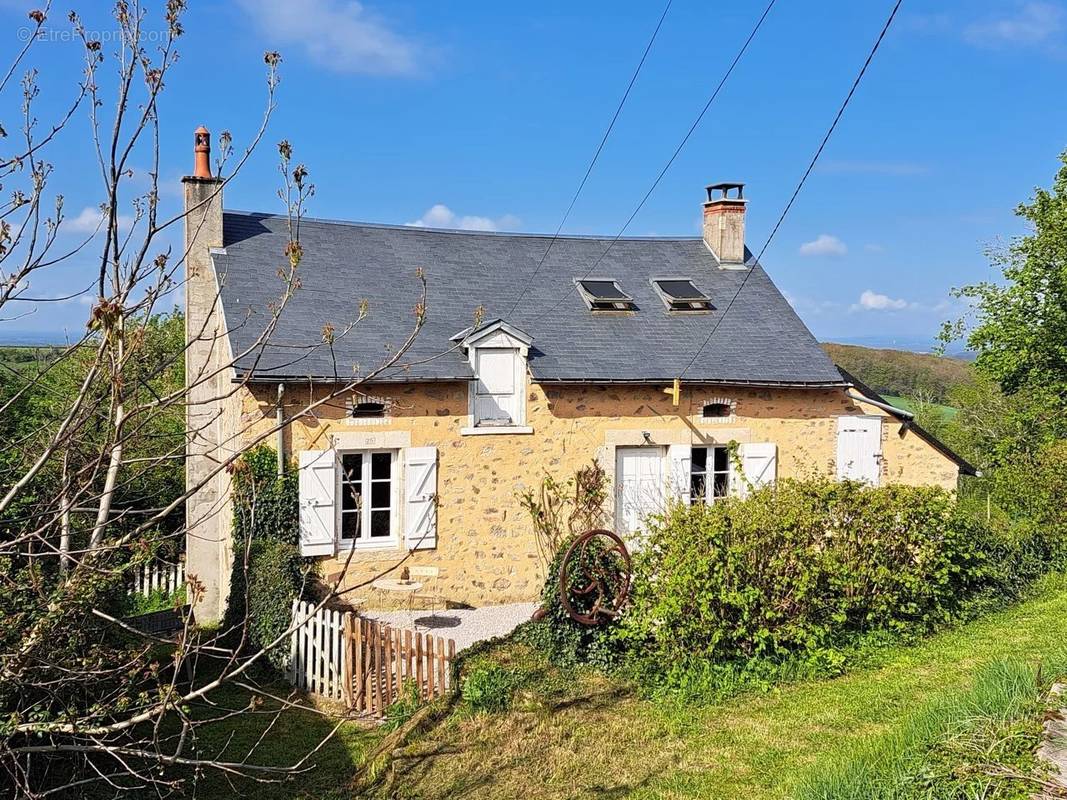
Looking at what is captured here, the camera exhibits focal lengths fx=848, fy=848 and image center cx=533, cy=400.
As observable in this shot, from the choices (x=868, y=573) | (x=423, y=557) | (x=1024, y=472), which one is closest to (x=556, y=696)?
(x=868, y=573)

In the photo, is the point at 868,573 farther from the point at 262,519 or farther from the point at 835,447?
the point at 262,519

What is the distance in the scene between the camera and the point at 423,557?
12.7 meters

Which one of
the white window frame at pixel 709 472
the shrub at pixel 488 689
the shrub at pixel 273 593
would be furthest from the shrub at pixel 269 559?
the white window frame at pixel 709 472

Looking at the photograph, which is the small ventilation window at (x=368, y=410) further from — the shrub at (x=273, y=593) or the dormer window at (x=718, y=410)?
the dormer window at (x=718, y=410)

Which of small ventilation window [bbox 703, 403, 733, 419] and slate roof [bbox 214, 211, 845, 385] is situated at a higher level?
slate roof [bbox 214, 211, 845, 385]

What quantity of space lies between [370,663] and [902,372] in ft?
125

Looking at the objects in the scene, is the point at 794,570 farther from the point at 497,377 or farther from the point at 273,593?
the point at 273,593

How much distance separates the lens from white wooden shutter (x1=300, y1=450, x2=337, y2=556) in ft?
38.9

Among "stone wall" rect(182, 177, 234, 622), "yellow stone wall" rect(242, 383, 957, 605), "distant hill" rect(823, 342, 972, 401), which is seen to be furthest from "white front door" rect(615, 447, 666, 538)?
"distant hill" rect(823, 342, 972, 401)

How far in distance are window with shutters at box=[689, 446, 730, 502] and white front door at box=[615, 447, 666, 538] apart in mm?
578

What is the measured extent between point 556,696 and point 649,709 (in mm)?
959

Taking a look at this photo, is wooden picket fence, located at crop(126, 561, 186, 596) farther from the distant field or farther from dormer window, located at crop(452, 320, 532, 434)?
the distant field

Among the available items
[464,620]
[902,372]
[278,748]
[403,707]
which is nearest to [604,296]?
[464,620]

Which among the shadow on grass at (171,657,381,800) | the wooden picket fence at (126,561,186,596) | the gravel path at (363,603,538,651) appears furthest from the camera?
the wooden picket fence at (126,561,186,596)
